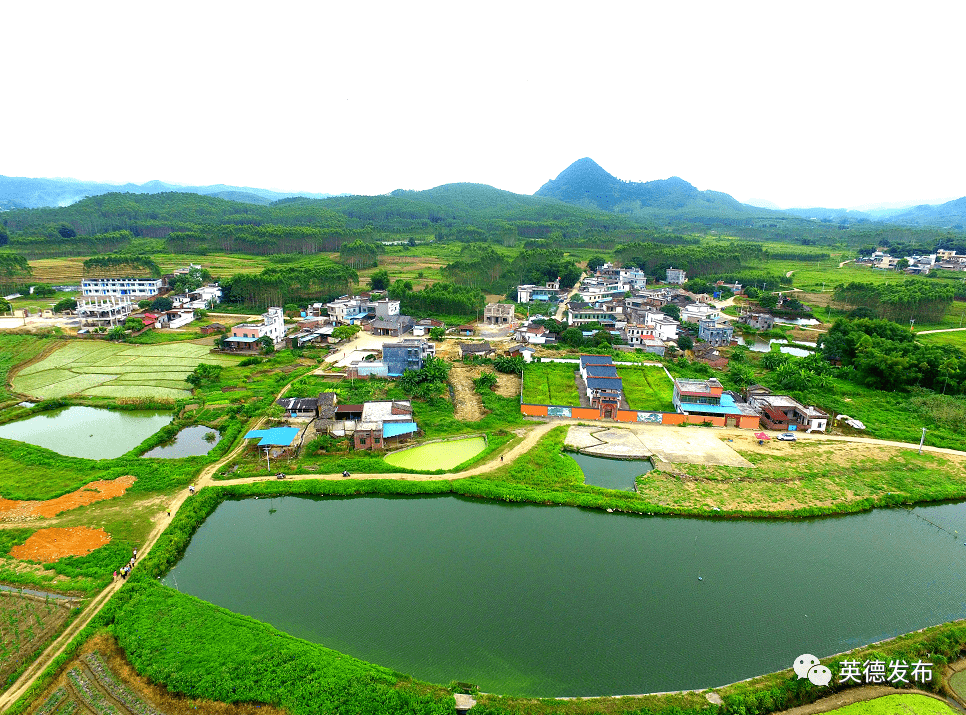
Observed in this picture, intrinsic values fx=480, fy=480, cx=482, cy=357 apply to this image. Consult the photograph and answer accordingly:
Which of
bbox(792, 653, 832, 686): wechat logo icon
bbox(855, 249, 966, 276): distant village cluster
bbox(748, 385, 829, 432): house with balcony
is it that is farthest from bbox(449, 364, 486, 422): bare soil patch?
bbox(855, 249, 966, 276): distant village cluster

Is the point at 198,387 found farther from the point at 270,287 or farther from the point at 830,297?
the point at 830,297

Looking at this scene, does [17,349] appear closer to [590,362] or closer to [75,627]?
[75,627]

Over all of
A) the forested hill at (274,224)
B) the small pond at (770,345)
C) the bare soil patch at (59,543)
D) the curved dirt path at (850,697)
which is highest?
the forested hill at (274,224)

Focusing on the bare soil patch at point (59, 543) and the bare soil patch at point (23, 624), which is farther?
the bare soil patch at point (59, 543)

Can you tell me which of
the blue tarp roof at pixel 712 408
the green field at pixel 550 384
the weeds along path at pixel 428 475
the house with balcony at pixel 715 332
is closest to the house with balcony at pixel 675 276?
the house with balcony at pixel 715 332

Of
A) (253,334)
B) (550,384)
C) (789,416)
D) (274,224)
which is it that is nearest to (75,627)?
(550,384)

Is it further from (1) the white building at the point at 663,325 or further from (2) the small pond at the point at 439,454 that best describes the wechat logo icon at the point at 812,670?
(1) the white building at the point at 663,325

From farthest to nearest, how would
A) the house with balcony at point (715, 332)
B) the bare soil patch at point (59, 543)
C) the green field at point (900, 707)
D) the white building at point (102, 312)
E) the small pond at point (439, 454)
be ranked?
the white building at point (102, 312), the house with balcony at point (715, 332), the small pond at point (439, 454), the bare soil patch at point (59, 543), the green field at point (900, 707)
